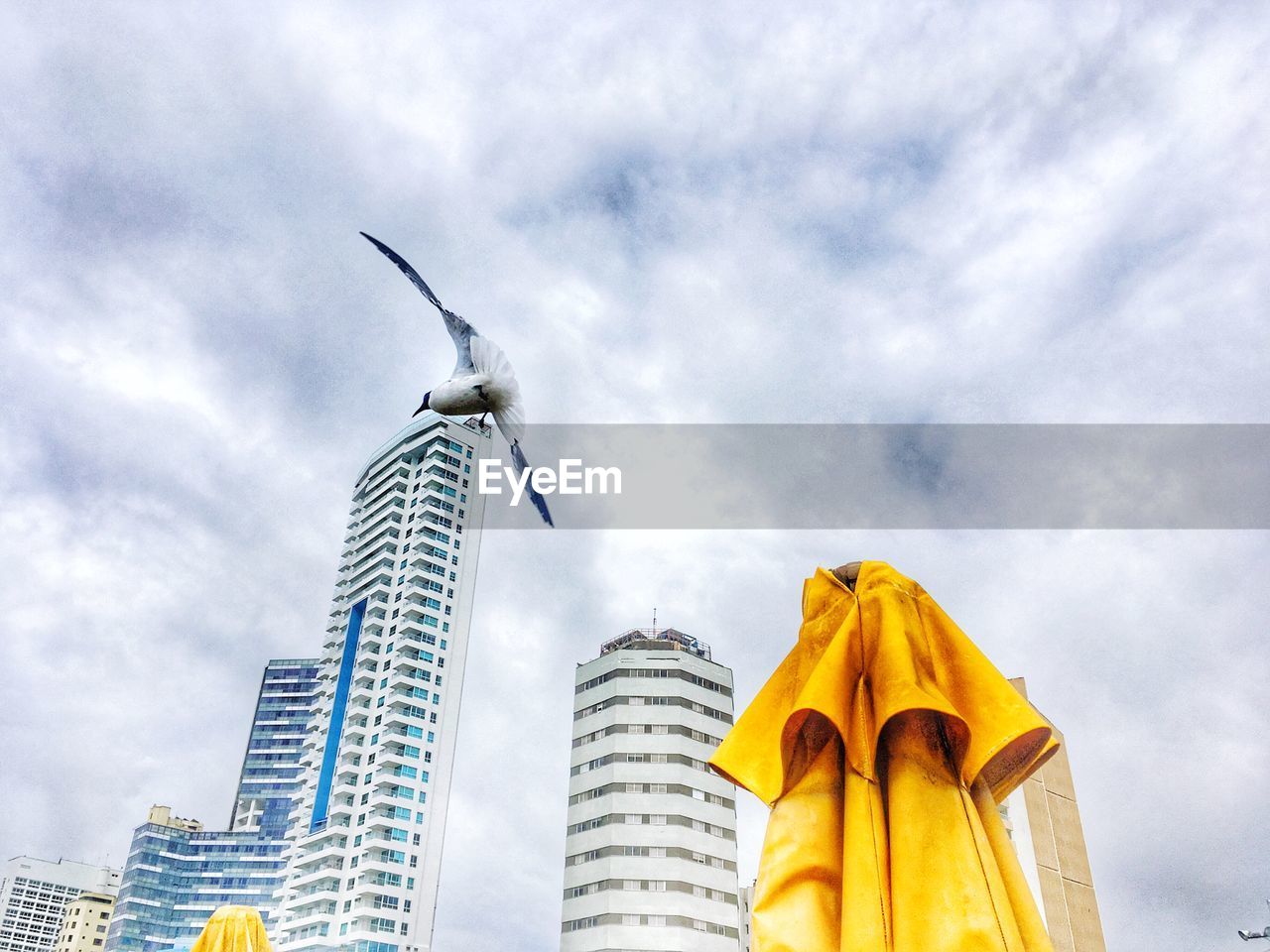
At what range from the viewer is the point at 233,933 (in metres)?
5.99

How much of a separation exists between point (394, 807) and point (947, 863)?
159 ft

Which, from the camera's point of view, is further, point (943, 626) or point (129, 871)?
point (129, 871)

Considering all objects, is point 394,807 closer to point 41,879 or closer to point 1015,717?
point 1015,717

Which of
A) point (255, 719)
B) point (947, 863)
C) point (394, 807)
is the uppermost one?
point (255, 719)

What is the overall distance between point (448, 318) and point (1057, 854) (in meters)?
37.4

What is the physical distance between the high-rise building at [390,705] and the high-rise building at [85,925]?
163 feet

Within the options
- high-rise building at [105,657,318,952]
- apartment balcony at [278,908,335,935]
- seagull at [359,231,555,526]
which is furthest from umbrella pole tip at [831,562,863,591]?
high-rise building at [105,657,318,952]

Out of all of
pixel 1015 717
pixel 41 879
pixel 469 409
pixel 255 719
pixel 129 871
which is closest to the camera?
pixel 1015 717

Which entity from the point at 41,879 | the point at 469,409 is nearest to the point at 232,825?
the point at 41,879

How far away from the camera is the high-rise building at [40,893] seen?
3652 inches

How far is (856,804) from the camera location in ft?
7.45

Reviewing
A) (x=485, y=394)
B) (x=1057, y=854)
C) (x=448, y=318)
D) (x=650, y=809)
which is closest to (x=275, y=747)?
(x=650, y=809)

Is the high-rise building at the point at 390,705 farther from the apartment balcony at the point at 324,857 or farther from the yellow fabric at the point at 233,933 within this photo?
the yellow fabric at the point at 233,933

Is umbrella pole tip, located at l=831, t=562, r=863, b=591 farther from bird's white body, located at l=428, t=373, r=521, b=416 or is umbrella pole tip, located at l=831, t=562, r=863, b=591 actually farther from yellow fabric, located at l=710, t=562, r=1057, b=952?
bird's white body, located at l=428, t=373, r=521, b=416
